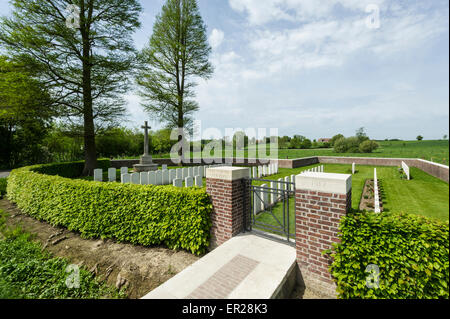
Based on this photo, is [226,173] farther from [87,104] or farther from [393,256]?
[87,104]

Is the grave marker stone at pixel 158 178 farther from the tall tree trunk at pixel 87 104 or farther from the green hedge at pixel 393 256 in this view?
the green hedge at pixel 393 256

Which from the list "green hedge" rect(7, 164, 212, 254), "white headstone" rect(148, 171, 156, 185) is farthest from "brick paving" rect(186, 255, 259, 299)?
"white headstone" rect(148, 171, 156, 185)

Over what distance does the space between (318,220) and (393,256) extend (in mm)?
995

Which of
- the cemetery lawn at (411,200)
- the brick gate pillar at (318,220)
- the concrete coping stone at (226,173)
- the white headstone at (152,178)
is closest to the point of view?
the brick gate pillar at (318,220)

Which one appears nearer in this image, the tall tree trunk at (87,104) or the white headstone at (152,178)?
the white headstone at (152,178)

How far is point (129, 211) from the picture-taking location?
4.96 m

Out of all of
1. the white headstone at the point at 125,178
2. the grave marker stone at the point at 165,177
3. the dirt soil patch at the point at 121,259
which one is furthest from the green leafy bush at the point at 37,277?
the grave marker stone at the point at 165,177

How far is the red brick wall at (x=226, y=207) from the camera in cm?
424

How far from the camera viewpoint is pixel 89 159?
14.0m

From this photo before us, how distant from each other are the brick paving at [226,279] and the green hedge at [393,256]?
54.2 inches

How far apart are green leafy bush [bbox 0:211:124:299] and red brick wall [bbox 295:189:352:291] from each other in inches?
130

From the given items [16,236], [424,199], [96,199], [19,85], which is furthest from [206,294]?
[19,85]

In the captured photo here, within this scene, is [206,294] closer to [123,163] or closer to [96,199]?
[96,199]

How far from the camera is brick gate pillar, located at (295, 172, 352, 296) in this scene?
10.2 feet
